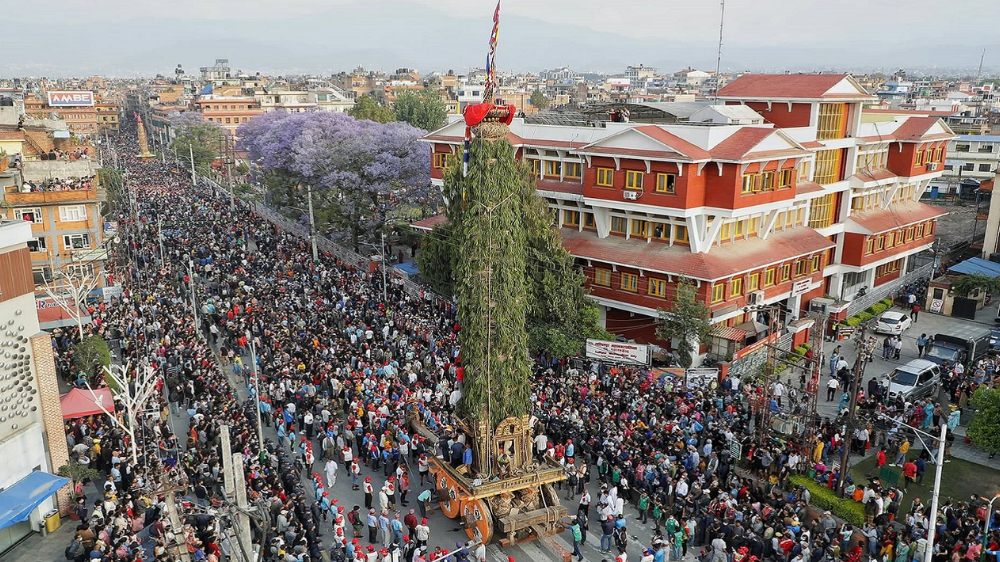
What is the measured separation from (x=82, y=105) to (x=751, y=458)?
136030mm

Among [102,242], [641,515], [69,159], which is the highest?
[69,159]

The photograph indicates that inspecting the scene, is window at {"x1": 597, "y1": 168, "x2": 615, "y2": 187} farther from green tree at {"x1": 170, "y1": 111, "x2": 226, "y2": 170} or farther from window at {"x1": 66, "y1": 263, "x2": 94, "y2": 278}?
green tree at {"x1": 170, "y1": 111, "x2": 226, "y2": 170}

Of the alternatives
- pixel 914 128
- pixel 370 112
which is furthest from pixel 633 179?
pixel 370 112

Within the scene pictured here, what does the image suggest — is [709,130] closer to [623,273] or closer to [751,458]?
[623,273]

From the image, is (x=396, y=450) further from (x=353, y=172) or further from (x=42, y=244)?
(x=353, y=172)

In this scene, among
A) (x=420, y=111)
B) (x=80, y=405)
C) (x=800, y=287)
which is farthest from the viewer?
(x=420, y=111)

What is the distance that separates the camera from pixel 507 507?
1877 cm

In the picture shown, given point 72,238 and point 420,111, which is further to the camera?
point 420,111

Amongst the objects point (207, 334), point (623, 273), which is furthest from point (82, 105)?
point (623, 273)

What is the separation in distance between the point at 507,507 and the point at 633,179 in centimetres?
1660

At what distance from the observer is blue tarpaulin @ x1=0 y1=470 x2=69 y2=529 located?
56.4ft

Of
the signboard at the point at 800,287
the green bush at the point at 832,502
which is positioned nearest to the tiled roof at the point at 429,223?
the signboard at the point at 800,287

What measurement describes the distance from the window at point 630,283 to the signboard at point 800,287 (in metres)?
7.57

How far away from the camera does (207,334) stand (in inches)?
1273
